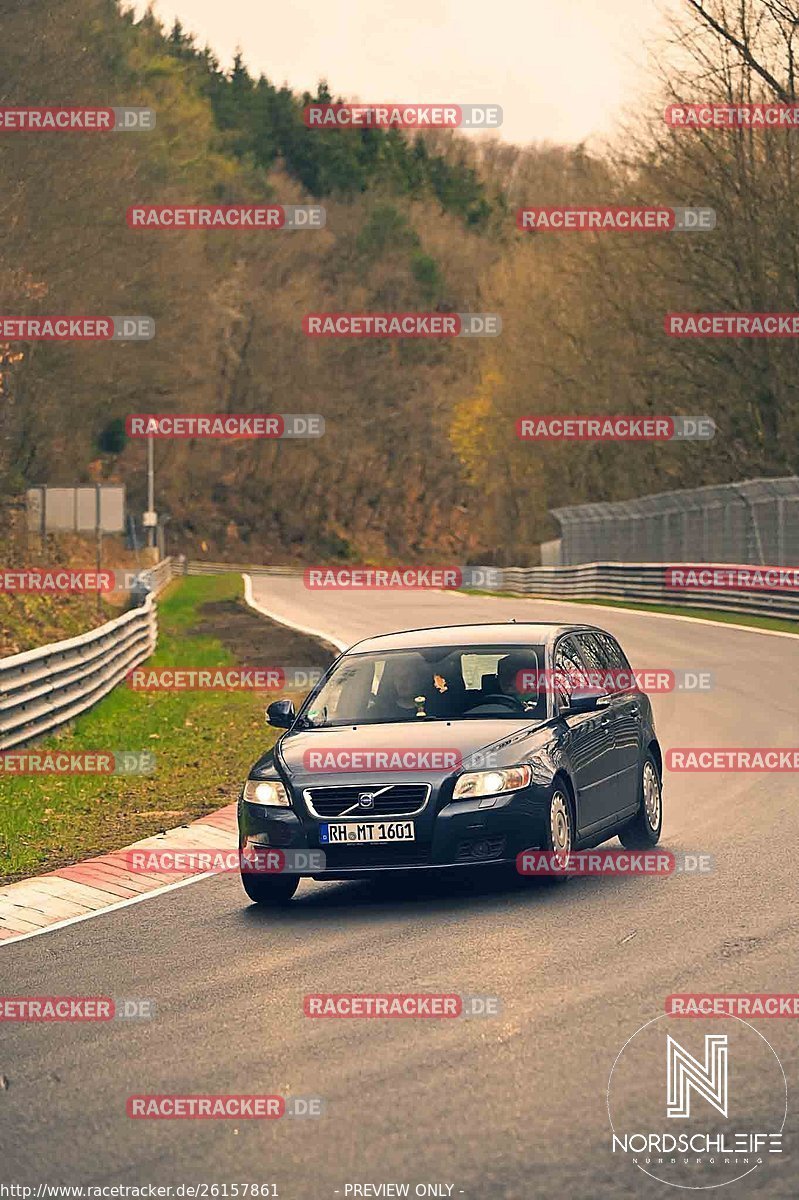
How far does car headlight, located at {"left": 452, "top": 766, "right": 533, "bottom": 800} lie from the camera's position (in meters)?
10.5

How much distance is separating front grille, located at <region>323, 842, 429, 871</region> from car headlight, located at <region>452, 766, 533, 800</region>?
37 cm

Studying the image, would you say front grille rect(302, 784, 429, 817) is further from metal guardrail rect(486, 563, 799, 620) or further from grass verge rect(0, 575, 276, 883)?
metal guardrail rect(486, 563, 799, 620)

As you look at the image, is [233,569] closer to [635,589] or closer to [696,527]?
Result: [635,589]

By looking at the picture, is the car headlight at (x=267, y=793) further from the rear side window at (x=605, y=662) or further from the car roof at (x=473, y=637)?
the rear side window at (x=605, y=662)

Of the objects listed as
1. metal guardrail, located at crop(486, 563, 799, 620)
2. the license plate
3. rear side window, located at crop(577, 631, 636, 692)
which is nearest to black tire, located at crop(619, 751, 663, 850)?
rear side window, located at crop(577, 631, 636, 692)

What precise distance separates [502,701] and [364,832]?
1.55 meters

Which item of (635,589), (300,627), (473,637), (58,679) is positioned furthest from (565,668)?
(635,589)

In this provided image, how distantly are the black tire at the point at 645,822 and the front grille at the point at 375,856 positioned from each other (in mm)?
→ 2387

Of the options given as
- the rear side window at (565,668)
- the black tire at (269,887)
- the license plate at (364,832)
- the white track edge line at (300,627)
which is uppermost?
the rear side window at (565,668)

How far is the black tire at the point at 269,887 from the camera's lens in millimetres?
10797

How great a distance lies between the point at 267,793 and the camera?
1084cm

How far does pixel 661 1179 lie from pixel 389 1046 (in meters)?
1.85

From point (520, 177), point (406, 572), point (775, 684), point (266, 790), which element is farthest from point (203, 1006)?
point (520, 177)

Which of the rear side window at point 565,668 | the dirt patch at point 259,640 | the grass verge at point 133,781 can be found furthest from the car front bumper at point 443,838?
the dirt patch at point 259,640
